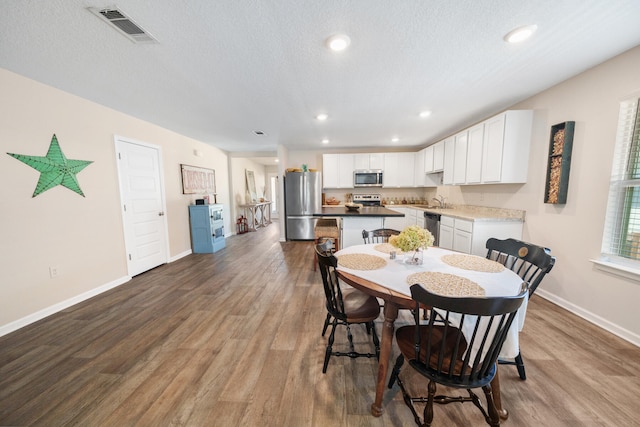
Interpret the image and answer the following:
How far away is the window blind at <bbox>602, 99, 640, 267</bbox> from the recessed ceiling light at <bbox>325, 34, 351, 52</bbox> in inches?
99.1

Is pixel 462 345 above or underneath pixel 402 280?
underneath

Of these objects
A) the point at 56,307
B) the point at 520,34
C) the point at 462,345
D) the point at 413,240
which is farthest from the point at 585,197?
the point at 56,307

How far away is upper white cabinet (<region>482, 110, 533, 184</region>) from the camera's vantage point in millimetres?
2709

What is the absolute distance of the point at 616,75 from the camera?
1.93 m

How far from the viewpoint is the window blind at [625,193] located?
185 centimetres

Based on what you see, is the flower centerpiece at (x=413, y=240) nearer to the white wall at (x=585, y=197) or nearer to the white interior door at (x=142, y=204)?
the white wall at (x=585, y=197)

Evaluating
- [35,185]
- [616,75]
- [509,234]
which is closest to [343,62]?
[616,75]

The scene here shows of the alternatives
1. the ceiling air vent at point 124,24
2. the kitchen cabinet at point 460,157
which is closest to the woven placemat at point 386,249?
the ceiling air vent at point 124,24

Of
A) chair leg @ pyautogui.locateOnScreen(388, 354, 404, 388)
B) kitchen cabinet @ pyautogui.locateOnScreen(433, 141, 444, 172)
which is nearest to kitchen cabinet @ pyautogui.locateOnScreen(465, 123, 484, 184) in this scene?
kitchen cabinet @ pyautogui.locateOnScreen(433, 141, 444, 172)

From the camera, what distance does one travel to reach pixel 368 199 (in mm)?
5844

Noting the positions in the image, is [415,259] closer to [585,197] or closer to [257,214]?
[585,197]

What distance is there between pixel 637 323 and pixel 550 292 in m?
0.71

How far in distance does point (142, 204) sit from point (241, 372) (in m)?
3.27

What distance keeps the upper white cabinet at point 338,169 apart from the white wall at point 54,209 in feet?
12.5
